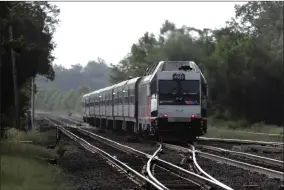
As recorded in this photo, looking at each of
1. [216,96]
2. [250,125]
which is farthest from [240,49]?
[250,125]

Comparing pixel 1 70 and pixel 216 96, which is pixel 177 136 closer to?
pixel 1 70

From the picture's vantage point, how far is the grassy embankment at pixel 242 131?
33031 mm

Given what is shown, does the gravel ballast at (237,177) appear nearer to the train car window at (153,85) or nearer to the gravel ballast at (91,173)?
the gravel ballast at (91,173)

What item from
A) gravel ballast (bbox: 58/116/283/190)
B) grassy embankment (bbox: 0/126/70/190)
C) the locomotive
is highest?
the locomotive

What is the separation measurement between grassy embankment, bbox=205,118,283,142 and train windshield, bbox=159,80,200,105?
763 cm

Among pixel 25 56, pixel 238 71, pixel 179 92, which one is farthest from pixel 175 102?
pixel 238 71

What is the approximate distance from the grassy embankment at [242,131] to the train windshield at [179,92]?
25.0 ft

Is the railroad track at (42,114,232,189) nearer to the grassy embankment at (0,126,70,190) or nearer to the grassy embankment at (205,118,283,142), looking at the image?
the grassy embankment at (0,126,70,190)

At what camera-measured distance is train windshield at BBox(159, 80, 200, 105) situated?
2575cm

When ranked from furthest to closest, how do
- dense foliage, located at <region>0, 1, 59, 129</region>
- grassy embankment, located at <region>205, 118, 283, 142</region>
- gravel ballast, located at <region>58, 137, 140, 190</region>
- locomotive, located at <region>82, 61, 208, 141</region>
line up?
dense foliage, located at <region>0, 1, 59, 129</region>
grassy embankment, located at <region>205, 118, 283, 142</region>
locomotive, located at <region>82, 61, 208, 141</region>
gravel ballast, located at <region>58, 137, 140, 190</region>

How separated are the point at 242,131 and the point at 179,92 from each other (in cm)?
1507

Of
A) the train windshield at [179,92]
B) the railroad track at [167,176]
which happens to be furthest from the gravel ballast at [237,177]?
the train windshield at [179,92]

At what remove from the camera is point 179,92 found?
85.2 ft

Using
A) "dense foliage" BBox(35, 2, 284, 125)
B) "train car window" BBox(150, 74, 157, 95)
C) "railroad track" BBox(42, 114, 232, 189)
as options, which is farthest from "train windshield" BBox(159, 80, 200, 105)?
"dense foliage" BBox(35, 2, 284, 125)
